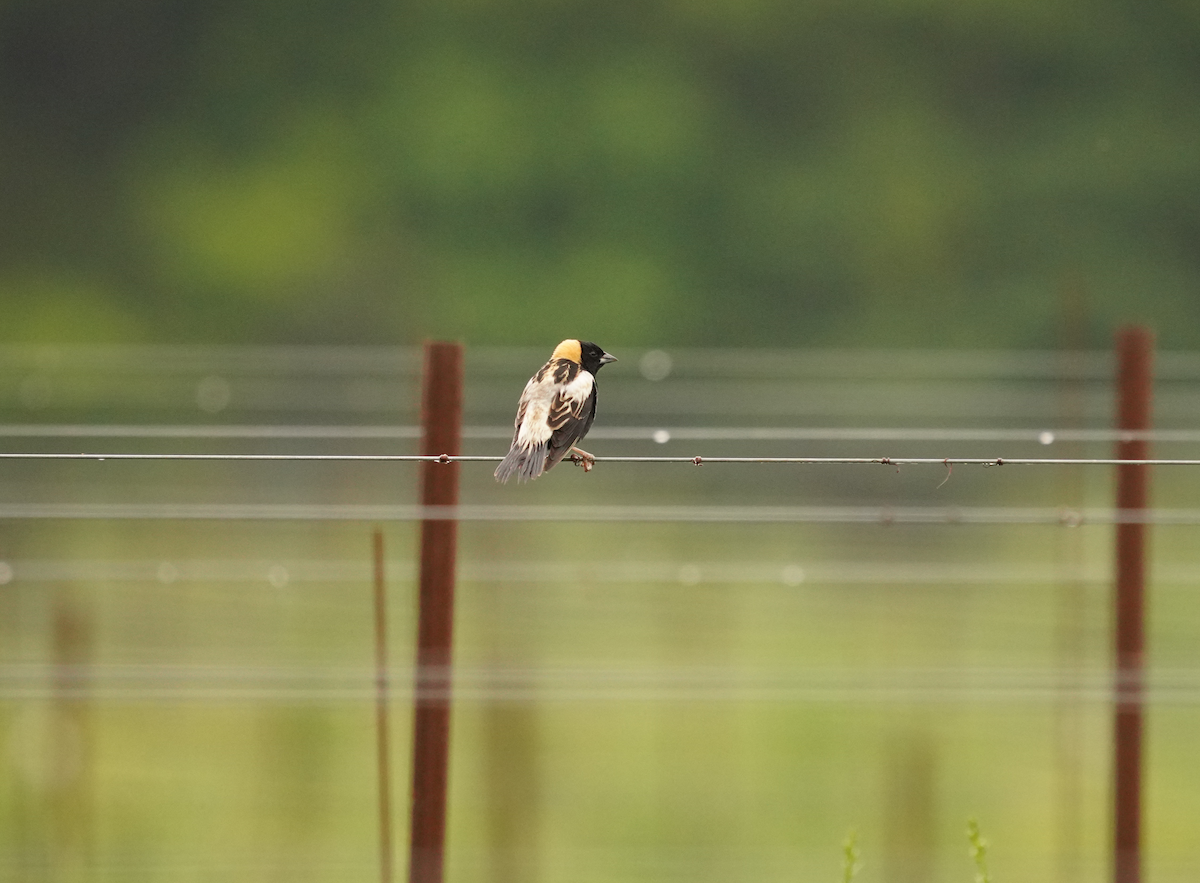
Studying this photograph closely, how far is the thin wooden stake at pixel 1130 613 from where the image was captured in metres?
4.11

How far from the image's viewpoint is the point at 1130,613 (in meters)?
4.20

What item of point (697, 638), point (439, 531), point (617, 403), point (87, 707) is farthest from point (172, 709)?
point (617, 403)

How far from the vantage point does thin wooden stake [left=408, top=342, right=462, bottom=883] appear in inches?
141

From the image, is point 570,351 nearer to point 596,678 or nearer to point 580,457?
point 580,457

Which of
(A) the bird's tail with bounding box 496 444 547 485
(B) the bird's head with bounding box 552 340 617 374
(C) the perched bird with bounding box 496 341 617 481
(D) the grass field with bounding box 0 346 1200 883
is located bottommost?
(D) the grass field with bounding box 0 346 1200 883

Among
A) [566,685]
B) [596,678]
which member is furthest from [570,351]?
[596,678]

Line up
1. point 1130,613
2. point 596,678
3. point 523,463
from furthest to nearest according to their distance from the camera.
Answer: point 596,678
point 1130,613
point 523,463

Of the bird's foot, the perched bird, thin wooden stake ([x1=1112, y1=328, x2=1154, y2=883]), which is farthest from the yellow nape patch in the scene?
thin wooden stake ([x1=1112, y1=328, x2=1154, y2=883])

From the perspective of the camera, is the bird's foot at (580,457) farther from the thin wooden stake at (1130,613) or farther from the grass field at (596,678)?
the thin wooden stake at (1130,613)

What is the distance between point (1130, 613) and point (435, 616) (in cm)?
194

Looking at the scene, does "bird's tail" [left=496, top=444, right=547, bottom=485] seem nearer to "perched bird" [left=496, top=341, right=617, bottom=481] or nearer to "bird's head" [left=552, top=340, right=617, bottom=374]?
"perched bird" [left=496, top=341, right=617, bottom=481]

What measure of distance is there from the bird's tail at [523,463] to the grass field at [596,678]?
0.19 meters

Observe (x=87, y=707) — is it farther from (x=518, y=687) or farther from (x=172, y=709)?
(x=518, y=687)

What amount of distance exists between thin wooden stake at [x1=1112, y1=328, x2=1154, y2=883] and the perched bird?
1478mm
